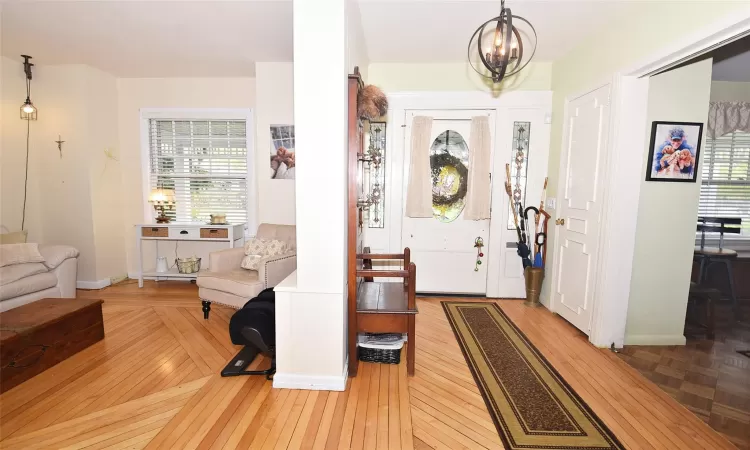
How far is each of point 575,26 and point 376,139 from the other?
2.09 meters

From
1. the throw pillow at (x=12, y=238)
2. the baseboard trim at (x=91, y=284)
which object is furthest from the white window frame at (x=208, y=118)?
the throw pillow at (x=12, y=238)

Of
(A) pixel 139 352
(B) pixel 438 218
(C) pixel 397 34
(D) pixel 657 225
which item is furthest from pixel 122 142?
(D) pixel 657 225

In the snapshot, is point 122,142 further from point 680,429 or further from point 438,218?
point 680,429

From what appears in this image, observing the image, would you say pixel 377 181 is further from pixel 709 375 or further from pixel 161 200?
pixel 709 375

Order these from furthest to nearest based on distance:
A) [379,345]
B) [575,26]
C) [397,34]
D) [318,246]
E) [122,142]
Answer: [122,142], [397,34], [575,26], [379,345], [318,246]

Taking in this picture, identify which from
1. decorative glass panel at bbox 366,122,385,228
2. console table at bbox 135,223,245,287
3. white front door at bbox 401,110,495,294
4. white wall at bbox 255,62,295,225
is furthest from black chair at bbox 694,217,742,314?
console table at bbox 135,223,245,287

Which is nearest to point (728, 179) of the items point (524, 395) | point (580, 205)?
point (580, 205)

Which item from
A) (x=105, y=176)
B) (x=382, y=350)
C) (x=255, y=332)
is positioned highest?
(x=105, y=176)

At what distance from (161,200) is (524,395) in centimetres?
444

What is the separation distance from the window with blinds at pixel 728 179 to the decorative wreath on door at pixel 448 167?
3.07 meters

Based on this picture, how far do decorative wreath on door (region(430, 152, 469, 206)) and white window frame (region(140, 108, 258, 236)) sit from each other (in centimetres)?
231

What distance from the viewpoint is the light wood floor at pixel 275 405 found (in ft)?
5.77

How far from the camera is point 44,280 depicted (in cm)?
312

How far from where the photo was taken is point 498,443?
175 cm
